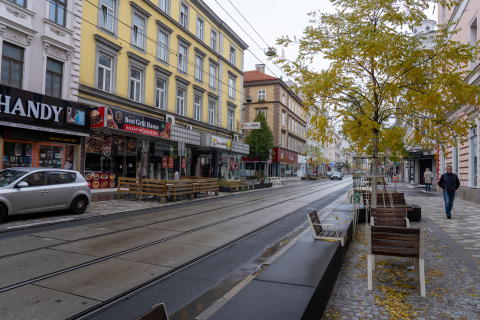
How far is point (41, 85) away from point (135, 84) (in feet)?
23.3

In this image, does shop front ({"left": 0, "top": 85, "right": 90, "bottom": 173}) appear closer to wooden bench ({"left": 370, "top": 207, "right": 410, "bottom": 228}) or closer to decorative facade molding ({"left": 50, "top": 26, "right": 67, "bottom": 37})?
decorative facade molding ({"left": 50, "top": 26, "right": 67, "bottom": 37})

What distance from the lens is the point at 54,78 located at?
15.9 metres

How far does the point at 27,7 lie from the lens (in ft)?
47.9

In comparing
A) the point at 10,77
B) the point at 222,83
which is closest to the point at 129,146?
the point at 10,77

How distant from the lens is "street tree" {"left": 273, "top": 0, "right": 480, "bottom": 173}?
773 centimetres

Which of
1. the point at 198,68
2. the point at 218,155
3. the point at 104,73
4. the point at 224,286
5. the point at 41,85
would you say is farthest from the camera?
the point at 218,155

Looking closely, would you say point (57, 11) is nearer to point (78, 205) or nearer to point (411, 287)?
point (78, 205)

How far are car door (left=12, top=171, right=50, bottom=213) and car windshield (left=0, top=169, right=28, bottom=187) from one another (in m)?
0.18

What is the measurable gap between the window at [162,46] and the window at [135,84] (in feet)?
8.65

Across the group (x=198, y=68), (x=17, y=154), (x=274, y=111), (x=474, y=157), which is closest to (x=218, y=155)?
(x=198, y=68)

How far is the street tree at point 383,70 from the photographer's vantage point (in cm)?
773

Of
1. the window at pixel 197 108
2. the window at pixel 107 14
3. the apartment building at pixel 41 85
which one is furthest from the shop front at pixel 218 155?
the apartment building at pixel 41 85

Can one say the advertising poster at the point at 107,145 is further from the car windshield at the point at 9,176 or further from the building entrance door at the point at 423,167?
the building entrance door at the point at 423,167

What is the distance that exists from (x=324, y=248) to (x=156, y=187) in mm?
11292
